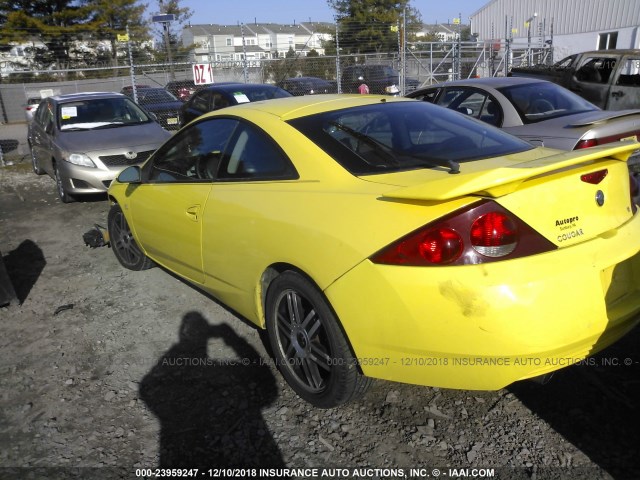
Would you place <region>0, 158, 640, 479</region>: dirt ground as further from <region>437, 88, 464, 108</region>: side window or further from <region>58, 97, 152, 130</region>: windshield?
<region>58, 97, 152, 130</region>: windshield

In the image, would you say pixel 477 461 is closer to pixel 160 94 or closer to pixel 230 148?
pixel 230 148

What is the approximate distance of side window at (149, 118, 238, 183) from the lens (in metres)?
3.51

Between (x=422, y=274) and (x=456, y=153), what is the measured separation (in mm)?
995

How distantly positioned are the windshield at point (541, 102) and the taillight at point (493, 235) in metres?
4.55

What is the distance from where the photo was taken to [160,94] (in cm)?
1772

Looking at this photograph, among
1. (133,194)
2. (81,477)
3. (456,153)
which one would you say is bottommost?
(81,477)

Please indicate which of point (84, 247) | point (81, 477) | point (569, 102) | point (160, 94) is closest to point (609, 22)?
point (160, 94)

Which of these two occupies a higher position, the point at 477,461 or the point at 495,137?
the point at 495,137

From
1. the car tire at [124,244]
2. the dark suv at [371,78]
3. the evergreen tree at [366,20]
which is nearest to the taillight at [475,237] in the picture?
the car tire at [124,244]

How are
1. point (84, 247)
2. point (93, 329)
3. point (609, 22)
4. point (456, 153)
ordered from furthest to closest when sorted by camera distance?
point (609, 22) → point (84, 247) → point (93, 329) → point (456, 153)

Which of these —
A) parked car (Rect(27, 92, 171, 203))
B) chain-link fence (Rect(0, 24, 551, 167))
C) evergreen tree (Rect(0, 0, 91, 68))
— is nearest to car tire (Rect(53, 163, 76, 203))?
parked car (Rect(27, 92, 171, 203))

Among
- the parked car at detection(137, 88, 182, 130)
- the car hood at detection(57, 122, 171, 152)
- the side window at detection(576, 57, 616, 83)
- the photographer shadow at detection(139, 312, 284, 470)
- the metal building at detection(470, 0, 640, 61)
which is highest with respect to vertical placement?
the metal building at detection(470, 0, 640, 61)

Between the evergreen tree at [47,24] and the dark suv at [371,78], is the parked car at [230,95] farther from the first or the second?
the evergreen tree at [47,24]

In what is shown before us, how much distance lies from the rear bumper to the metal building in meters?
27.8
